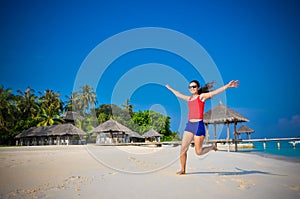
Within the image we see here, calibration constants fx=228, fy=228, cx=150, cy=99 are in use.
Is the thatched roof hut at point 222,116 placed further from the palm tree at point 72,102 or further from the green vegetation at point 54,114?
the palm tree at point 72,102

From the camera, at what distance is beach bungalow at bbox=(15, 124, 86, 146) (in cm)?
3562

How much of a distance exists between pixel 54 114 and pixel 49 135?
8.54 metres

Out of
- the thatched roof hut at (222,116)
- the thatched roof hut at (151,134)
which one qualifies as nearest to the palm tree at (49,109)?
the thatched roof hut at (151,134)

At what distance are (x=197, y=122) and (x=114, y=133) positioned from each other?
30270 millimetres

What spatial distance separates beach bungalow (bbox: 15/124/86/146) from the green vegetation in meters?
2.83

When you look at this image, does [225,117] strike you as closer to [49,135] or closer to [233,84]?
[233,84]

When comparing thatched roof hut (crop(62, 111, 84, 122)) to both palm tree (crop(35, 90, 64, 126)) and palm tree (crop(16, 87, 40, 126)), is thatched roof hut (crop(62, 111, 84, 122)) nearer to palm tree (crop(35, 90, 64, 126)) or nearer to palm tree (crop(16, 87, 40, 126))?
palm tree (crop(35, 90, 64, 126))

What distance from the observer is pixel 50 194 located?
3.06 metres

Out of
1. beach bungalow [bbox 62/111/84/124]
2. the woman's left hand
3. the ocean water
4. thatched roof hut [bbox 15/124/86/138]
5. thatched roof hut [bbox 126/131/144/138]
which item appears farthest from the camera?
Answer: beach bungalow [bbox 62/111/84/124]

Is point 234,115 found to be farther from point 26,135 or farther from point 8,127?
point 8,127

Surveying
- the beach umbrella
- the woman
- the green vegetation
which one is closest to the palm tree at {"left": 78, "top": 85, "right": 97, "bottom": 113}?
the green vegetation

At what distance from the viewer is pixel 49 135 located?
118 feet

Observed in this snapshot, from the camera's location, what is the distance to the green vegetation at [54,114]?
3753 centimetres

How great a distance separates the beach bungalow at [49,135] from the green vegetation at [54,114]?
2.83 metres
